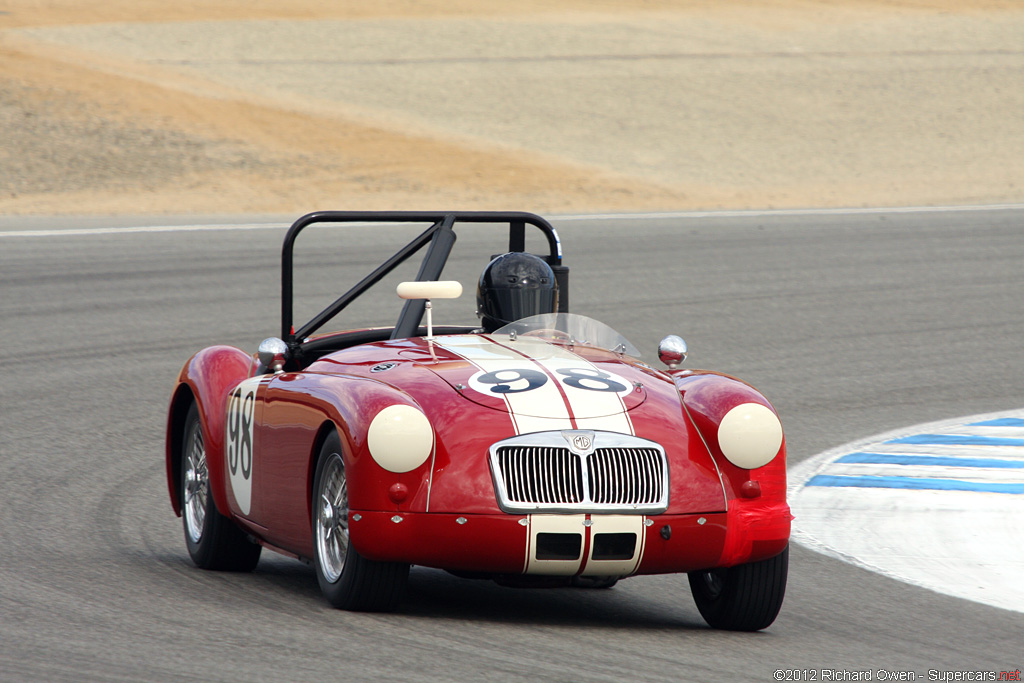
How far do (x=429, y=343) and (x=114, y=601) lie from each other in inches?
58.3

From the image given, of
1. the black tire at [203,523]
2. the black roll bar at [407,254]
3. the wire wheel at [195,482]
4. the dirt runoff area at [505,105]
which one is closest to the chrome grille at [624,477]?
the black roll bar at [407,254]

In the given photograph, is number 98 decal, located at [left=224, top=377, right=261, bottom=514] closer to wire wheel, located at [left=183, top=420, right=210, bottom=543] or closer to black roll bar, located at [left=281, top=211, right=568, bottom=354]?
wire wheel, located at [left=183, top=420, right=210, bottom=543]

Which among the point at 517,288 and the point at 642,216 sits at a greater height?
the point at 517,288

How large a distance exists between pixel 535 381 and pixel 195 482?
206 cm

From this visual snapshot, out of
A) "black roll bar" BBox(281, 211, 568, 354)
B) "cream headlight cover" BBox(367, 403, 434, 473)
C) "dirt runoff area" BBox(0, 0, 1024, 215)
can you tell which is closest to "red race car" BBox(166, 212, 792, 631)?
"cream headlight cover" BBox(367, 403, 434, 473)

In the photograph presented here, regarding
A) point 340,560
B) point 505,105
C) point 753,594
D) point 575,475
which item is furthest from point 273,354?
point 505,105

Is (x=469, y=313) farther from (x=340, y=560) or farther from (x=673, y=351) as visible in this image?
(x=340, y=560)

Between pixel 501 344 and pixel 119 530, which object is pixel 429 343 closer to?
pixel 501 344

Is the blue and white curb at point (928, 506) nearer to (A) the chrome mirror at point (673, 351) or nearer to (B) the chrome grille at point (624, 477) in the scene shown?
(A) the chrome mirror at point (673, 351)

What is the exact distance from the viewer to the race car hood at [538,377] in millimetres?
5086

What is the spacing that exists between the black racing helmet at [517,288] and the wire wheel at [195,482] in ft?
4.40

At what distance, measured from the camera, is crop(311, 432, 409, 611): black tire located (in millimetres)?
5047

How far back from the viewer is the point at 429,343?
230 inches

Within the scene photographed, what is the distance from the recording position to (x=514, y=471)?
4930 millimetres
